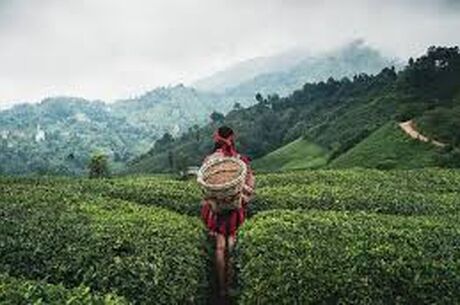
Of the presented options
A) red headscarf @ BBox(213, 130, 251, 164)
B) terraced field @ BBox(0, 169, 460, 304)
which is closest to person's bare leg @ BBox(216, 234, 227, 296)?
terraced field @ BBox(0, 169, 460, 304)

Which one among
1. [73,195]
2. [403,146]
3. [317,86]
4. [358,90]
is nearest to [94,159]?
[403,146]

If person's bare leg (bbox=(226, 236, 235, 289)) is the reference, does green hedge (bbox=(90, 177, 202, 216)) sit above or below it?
above

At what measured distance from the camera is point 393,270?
509 inches

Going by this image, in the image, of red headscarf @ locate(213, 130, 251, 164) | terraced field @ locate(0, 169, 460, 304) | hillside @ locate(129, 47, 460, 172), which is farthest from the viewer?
hillside @ locate(129, 47, 460, 172)

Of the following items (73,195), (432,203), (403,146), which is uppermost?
(73,195)

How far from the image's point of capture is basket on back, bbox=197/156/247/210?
14.6 meters

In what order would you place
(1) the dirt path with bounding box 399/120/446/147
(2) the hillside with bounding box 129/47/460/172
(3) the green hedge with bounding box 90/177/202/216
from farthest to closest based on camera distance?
1. (2) the hillside with bounding box 129/47/460/172
2. (1) the dirt path with bounding box 399/120/446/147
3. (3) the green hedge with bounding box 90/177/202/216

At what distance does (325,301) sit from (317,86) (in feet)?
511

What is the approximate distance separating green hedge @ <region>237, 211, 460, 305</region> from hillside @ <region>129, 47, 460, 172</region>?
202 ft

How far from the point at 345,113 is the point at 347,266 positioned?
11679cm

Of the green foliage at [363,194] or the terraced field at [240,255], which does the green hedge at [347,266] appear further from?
the green foliage at [363,194]

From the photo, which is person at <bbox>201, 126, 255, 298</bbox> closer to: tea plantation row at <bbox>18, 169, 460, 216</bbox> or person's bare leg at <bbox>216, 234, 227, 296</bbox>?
person's bare leg at <bbox>216, 234, 227, 296</bbox>

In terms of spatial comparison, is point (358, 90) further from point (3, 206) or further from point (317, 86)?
point (3, 206)

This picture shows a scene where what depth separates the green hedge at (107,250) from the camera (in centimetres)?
1240
